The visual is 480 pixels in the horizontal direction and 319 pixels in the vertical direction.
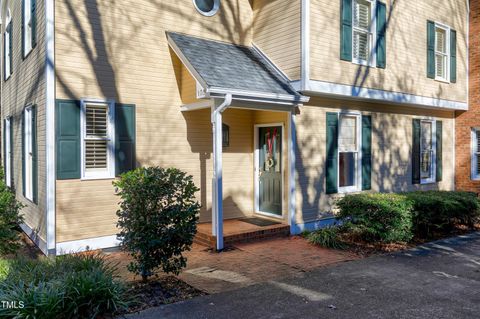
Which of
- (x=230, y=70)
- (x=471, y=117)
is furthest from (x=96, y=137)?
(x=471, y=117)

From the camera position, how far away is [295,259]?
7.11 meters

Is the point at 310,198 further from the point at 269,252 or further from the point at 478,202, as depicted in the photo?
the point at 478,202

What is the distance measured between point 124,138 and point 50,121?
1332 millimetres

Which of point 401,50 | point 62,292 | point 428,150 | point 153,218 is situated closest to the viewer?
point 62,292

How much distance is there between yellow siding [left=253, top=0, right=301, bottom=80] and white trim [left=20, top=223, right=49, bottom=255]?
5904 millimetres

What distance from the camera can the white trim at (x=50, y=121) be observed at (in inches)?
278

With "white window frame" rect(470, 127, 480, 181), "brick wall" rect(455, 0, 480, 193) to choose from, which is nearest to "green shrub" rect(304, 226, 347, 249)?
"brick wall" rect(455, 0, 480, 193)

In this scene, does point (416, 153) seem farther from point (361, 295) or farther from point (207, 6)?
point (361, 295)

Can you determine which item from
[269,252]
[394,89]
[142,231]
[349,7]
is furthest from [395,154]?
[142,231]

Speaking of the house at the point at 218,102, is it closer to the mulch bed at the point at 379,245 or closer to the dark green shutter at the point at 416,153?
the dark green shutter at the point at 416,153

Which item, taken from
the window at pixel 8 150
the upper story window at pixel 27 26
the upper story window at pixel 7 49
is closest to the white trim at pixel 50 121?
the upper story window at pixel 27 26

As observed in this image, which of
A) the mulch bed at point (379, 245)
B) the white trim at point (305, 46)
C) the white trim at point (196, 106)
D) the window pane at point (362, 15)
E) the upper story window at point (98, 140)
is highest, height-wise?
the window pane at point (362, 15)

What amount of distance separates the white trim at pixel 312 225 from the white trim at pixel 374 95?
2.84 metres

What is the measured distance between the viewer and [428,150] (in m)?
12.4
